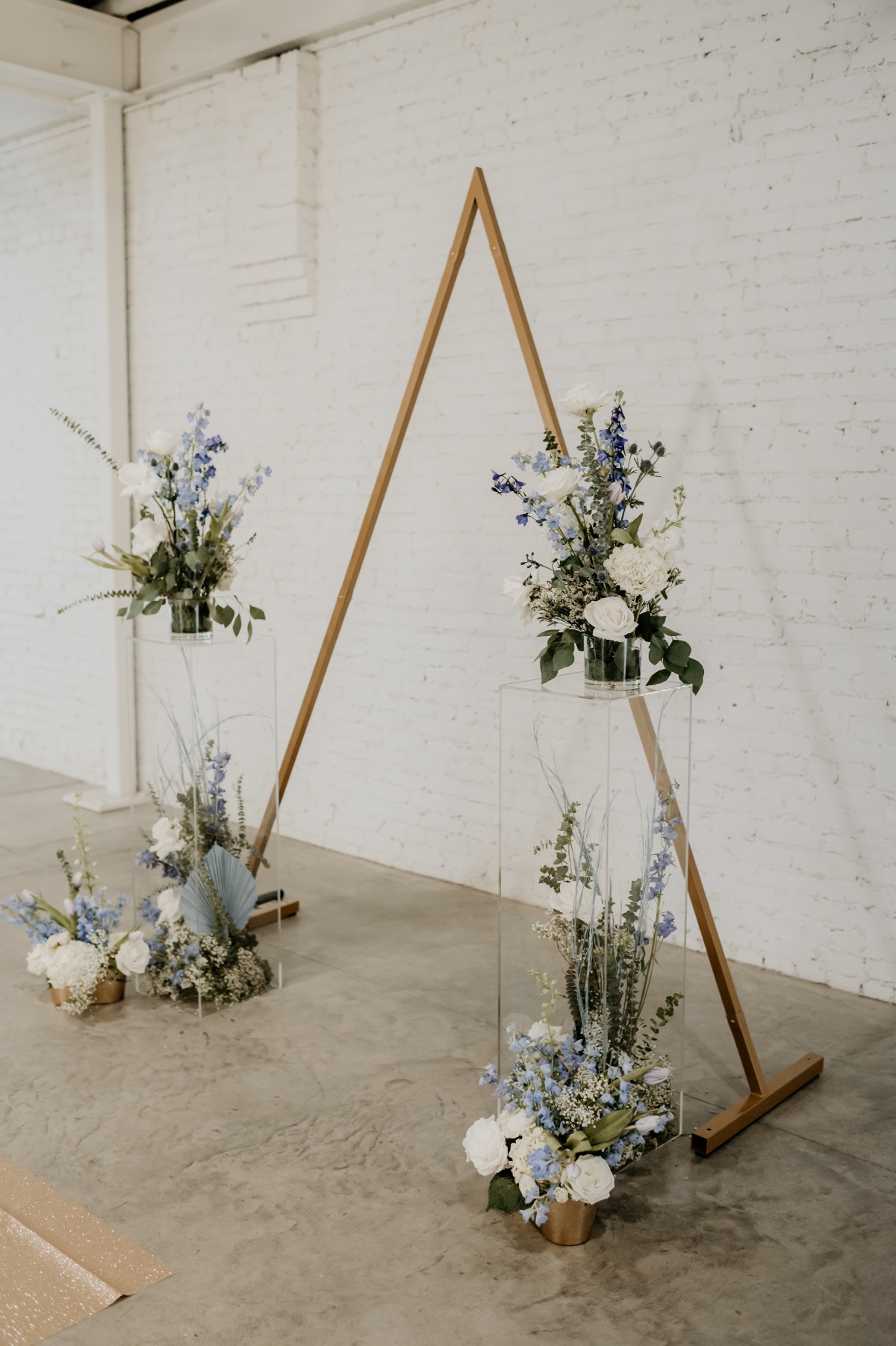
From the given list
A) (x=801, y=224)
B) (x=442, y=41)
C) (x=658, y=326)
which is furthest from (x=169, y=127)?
(x=801, y=224)

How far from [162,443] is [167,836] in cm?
114

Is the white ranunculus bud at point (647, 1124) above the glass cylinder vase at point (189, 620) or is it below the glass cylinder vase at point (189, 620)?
below

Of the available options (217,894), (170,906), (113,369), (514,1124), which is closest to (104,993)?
(170,906)

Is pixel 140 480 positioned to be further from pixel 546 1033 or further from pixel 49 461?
pixel 49 461

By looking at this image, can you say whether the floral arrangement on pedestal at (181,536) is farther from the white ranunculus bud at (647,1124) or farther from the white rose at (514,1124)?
the white ranunculus bud at (647,1124)

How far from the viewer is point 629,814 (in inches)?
102

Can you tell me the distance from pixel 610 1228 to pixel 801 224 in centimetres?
277

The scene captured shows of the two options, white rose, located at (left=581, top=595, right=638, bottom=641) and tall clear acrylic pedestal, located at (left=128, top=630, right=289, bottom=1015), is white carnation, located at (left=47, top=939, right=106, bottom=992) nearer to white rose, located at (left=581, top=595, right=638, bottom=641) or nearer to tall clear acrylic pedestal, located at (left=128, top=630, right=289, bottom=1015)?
tall clear acrylic pedestal, located at (left=128, top=630, right=289, bottom=1015)

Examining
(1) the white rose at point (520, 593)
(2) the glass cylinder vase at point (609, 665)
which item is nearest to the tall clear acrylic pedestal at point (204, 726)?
(1) the white rose at point (520, 593)

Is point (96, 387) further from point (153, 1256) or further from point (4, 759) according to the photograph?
point (153, 1256)

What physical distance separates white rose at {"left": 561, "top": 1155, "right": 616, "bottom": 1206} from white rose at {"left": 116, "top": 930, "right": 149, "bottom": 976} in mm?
1607

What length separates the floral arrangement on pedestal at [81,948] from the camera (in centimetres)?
347

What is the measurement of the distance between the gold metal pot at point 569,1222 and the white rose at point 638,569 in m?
1.25

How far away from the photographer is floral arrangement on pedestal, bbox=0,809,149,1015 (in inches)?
137
